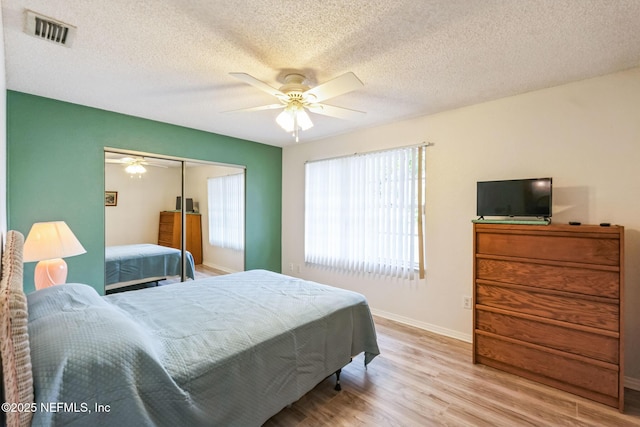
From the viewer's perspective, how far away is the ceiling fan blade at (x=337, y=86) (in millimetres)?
1684

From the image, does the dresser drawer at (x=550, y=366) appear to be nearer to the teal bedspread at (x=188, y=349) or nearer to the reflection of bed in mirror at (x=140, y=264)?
the teal bedspread at (x=188, y=349)

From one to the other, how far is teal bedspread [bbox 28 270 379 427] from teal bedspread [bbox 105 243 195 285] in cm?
107

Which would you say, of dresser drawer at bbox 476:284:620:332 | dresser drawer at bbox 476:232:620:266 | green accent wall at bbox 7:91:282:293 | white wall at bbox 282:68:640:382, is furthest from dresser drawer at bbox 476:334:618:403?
green accent wall at bbox 7:91:282:293

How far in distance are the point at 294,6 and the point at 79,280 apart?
10.3ft

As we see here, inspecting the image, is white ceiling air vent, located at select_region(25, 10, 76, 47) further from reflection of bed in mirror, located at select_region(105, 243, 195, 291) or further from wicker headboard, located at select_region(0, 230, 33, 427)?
reflection of bed in mirror, located at select_region(105, 243, 195, 291)

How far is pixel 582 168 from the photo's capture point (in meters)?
2.27

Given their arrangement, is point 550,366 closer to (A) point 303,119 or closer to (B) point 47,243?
(A) point 303,119

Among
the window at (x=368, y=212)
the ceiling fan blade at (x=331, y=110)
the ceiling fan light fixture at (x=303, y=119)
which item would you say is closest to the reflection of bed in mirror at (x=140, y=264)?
the window at (x=368, y=212)

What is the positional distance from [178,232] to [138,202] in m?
0.57

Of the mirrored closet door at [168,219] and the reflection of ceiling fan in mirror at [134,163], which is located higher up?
the reflection of ceiling fan in mirror at [134,163]

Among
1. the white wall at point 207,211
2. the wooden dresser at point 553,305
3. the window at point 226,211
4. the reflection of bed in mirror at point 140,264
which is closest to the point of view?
the wooden dresser at point 553,305

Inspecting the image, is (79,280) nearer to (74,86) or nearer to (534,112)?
(74,86)

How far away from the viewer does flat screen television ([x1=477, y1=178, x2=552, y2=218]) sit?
2.22 metres

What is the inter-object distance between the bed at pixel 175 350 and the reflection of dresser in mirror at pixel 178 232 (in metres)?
1.28
